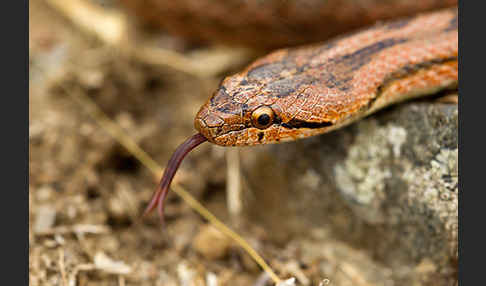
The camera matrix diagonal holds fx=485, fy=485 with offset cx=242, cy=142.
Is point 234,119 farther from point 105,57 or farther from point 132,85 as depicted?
point 105,57

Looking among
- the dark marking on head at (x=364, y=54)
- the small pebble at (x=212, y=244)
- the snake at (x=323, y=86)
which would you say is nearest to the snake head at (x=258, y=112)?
the snake at (x=323, y=86)

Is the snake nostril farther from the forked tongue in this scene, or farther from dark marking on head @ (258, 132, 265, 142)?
dark marking on head @ (258, 132, 265, 142)

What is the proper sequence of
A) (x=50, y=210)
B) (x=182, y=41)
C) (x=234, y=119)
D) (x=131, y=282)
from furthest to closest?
1. (x=182, y=41)
2. (x=50, y=210)
3. (x=131, y=282)
4. (x=234, y=119)

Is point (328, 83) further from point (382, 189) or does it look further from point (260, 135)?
point (382, 189)

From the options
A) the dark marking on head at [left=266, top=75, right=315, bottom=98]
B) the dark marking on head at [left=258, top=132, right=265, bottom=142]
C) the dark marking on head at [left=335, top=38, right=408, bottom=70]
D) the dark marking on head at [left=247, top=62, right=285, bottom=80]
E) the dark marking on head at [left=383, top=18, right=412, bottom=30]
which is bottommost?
the dark marking on head at [left=258, top=132, right=265, bottom=142]

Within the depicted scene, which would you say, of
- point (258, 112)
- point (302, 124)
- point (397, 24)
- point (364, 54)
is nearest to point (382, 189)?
point (302, 124)

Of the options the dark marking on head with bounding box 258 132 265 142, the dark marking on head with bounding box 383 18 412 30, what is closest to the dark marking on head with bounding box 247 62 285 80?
the dark marking on head with bounding box 258 132 265 142

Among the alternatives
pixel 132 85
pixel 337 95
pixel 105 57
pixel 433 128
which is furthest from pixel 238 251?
pixel 105 57

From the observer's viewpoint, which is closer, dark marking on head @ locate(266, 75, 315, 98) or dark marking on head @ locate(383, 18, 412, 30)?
dark marking on head @ locate(266, 75, 315, 98)
